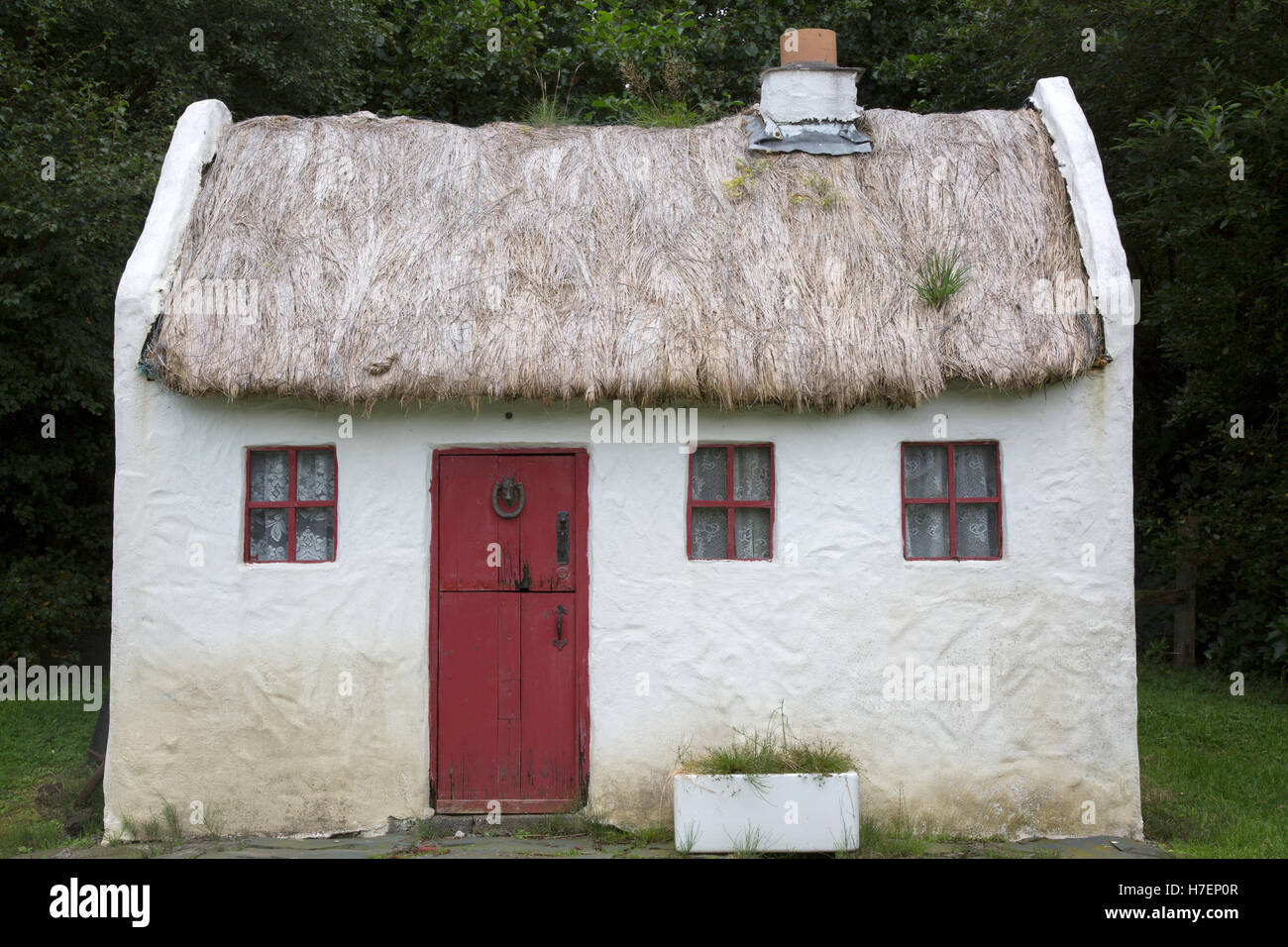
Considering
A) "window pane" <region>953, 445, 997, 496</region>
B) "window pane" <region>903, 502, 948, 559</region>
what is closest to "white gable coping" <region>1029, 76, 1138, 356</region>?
"window pane" <region>953, 445, 997, 496</region>

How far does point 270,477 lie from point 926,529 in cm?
383

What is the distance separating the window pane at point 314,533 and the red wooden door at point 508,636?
0.63 m

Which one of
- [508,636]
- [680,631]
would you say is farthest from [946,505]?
[508,636]

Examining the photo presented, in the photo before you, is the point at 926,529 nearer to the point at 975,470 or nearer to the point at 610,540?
the point at 975,470

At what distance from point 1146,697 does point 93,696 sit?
9725 millimetres

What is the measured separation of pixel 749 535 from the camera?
265 inches

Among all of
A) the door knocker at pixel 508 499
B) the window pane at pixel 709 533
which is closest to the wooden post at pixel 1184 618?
the window pane at pixel 709 533

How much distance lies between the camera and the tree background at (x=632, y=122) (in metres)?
10.0

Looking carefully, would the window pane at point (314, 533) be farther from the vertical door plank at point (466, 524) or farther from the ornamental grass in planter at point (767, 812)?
the ornamental grass in planter at point (767, 812)

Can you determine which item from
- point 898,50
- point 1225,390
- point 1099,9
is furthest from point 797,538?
point 898,50

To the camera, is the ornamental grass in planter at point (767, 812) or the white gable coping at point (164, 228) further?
the white gable coping at point (164, 228)

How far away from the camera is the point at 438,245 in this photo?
7.04m

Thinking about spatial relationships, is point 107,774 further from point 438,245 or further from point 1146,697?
point 1146,697

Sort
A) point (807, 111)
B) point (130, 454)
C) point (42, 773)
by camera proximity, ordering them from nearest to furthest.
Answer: point (130, 454)
point (807, 111)
point (42, 773)
